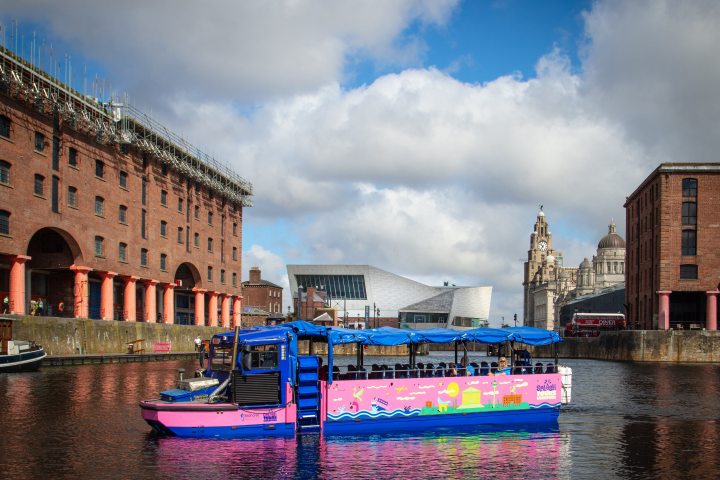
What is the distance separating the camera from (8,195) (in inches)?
2630

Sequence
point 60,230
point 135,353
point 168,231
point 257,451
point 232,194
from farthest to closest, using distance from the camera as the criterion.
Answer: point 232,194 → point 168,231 → point 135,353 → point 60,230 → point 257,451

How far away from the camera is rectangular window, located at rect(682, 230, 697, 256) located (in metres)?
104

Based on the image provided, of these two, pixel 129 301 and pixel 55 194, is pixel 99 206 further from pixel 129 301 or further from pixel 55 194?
pixel 129 301

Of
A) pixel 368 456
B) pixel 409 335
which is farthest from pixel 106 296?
pixel 368 456

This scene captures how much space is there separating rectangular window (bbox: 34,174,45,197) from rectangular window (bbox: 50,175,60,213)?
1594 millimetres

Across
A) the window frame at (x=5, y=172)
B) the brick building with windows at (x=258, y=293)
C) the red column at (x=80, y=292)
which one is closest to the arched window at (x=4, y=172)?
the window frame at (x=5, y=172)

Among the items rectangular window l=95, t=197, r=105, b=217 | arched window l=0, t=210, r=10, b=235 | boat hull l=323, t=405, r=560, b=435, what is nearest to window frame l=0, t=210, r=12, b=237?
arched window l=0, t=210, r=10, b=235

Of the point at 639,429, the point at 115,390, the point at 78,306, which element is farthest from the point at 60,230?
the point at 639,429

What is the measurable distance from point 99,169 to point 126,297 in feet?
48.3

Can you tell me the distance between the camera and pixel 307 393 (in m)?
31.5

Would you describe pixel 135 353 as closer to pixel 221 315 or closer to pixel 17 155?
pixel 17 155

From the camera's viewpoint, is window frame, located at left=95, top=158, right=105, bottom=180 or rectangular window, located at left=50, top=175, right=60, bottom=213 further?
window frame, located at left=95, top=158, right=105, bottom=180

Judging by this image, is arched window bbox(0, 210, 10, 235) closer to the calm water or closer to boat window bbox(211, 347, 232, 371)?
the calm water

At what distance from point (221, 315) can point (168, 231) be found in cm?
2572
